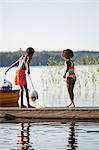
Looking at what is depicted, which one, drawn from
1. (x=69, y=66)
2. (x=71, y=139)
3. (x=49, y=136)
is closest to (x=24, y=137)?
(x=49, y=136)

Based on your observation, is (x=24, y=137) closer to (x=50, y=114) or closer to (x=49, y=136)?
(x=49, y=136)

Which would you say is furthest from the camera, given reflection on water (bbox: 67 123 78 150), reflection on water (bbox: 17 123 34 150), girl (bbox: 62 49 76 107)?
girl (bbox: 62 49 76 107)

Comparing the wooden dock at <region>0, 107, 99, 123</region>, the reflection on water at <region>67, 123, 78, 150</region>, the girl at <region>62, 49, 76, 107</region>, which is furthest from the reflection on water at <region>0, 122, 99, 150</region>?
the girl at <region>62, 49, 76, 107</region>

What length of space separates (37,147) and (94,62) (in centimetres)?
1510

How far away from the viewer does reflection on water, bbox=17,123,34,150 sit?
900 cm

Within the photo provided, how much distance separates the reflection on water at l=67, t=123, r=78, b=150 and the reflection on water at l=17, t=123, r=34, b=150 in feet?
1.88

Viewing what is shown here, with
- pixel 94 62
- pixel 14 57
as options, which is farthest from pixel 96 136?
pixel 94 62

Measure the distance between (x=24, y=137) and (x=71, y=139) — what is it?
2.59 ft

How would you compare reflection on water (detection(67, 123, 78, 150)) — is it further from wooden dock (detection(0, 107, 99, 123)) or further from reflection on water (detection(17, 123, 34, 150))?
reflection on water (detection(17, 123, 34, 150))

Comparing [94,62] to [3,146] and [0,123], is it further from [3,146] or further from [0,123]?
[3,146]

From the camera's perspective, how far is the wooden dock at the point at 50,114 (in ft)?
38.2

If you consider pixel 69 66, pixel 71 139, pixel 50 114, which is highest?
pixel 69 66

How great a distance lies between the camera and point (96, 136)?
9.84 metres

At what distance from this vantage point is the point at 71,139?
9.66 metres
